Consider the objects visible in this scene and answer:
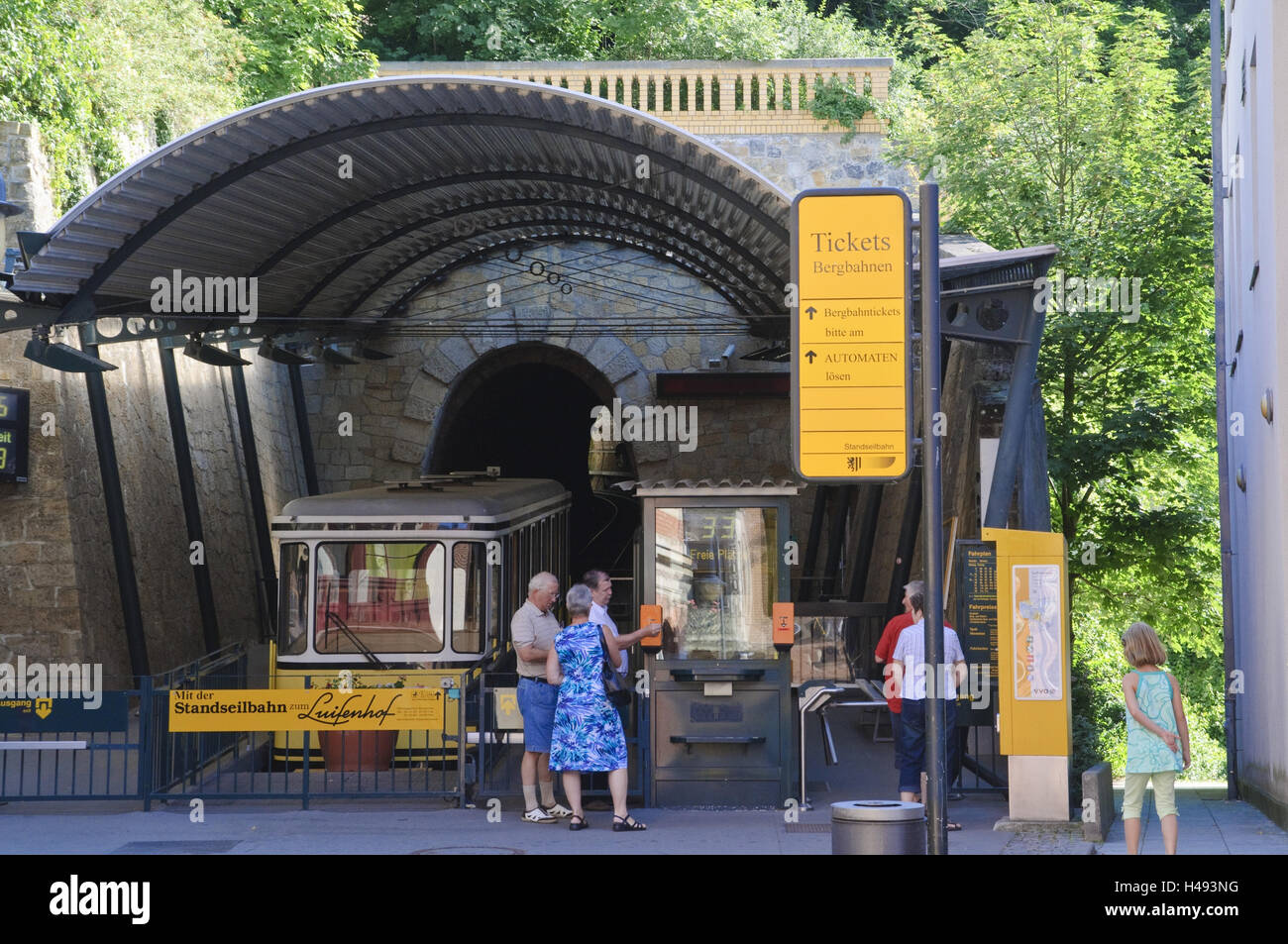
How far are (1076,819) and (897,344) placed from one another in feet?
15.5

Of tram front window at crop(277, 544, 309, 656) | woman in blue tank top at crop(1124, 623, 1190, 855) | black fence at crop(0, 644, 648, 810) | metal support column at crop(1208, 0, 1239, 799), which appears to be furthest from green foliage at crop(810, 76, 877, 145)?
woman in blue tank top at crop(1124, 623, 1190, 855)

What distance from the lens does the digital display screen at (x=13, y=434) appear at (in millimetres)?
14461

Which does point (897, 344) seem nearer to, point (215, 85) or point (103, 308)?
point (103, 308)

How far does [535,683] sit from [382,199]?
28.5ft

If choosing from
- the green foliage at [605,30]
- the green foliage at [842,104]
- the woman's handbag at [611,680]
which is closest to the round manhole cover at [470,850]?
the woman's handbag at [611,680]

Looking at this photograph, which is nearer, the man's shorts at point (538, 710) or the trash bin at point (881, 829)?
the trash bin at point (881, 829)

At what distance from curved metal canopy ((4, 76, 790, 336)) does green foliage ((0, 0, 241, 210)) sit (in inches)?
96.5

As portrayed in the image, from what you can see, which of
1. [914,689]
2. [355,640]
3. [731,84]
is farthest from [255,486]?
[914,689]

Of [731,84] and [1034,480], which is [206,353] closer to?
[1034,480]

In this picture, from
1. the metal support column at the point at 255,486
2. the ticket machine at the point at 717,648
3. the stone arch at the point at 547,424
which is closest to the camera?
the ticket machine at the point at 717,648

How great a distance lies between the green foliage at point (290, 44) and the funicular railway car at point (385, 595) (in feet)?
47.3

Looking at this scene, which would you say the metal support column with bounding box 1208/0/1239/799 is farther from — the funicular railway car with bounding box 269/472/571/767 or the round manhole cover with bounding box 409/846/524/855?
the round manhole cover with bounding box 409/846/524/855

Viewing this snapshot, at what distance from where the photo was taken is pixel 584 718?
9805 mm

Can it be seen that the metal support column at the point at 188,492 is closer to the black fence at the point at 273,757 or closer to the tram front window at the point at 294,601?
the black fence at the point at 273,757
